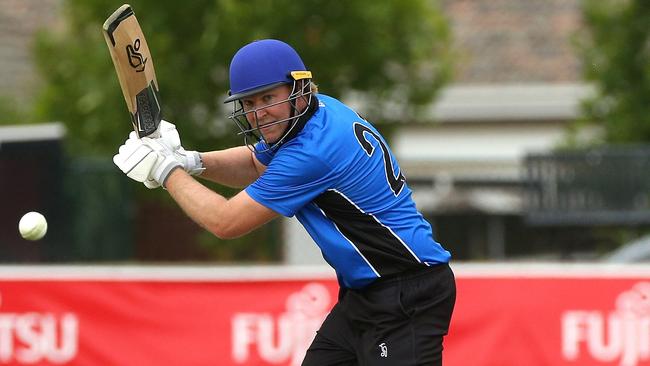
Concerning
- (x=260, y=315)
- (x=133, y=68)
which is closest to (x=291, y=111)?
(x=133, y=68)

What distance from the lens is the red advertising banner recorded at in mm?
7535

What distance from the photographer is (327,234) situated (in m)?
4.94

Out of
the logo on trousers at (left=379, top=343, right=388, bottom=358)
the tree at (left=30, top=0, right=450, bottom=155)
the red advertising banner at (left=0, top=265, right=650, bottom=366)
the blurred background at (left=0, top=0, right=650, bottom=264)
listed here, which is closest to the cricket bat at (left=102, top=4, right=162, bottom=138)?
the logo on trousers at (left=379, top=343, right=388, bottom=358)

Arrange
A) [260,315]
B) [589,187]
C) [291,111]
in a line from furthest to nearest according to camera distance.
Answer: [589,187]
[260,315]
[291,111]

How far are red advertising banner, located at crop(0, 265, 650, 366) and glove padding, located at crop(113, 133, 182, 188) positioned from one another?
9.62ft

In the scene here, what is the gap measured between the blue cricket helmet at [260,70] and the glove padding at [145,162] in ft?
1.20

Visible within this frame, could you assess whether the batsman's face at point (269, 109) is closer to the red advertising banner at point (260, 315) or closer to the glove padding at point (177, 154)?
the glove padding at point (177, 154)

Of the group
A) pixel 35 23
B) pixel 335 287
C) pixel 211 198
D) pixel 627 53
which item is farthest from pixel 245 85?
pixel 35 23

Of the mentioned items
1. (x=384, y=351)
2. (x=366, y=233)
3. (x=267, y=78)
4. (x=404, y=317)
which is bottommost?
(x=384, y=351)

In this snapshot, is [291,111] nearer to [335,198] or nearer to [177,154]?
[335,198]

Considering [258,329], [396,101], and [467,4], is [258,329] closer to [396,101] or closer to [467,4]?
[396,101]

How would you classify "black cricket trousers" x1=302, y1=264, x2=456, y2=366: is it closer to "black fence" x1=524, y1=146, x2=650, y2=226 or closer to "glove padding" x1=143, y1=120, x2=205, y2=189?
"glove padding" x1=143, y1=120, x2=205, y2=189

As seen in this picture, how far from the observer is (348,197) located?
4.88m

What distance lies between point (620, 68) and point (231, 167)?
7.33 metres
